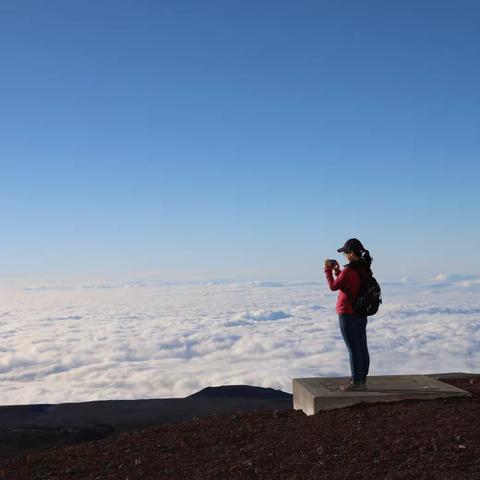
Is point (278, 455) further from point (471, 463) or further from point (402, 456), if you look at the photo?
point (471, 463)

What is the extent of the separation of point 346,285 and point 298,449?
2891 millimetres

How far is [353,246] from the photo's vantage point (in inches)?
414

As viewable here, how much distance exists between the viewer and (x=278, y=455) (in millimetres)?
8281

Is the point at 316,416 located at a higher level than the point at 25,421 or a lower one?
higher

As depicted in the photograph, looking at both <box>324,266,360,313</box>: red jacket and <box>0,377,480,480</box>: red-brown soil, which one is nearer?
<box>0,377,480,480</box>: red-brown soil

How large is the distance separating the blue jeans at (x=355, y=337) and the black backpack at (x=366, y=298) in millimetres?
154

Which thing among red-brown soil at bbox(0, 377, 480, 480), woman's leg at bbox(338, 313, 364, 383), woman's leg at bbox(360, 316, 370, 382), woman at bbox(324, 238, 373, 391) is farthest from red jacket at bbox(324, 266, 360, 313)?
red-brown soil at bbox(0, 377, 480, 480)

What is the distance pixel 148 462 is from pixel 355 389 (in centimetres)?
399

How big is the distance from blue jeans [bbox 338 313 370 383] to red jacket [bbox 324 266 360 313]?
0.43 feet

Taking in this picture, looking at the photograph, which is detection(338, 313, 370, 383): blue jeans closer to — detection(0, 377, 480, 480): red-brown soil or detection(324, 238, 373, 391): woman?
detection(324, 238, 373, 391): woman

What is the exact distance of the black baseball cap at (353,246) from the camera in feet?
34.5

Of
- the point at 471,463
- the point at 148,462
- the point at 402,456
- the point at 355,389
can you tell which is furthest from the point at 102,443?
the point at 471,463

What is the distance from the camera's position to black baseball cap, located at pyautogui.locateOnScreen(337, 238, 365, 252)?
10523 millimetres

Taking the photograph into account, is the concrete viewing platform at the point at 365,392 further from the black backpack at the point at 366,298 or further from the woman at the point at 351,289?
the black backpack at the point at 366,298
